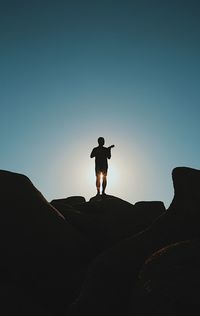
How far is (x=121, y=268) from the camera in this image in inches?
301

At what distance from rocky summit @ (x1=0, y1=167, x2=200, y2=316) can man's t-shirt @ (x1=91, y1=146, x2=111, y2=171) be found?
1128cm

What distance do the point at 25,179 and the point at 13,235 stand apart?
8.23 feet

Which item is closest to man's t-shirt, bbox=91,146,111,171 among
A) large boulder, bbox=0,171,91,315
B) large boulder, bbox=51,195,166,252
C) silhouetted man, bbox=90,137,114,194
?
silhouetted man, bbox=90,137,114,194

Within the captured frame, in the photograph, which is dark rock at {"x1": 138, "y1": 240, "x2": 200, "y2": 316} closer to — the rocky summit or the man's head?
the rocky summit

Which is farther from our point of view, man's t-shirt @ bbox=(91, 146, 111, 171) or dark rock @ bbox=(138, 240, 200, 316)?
man's t-shirt @ bbox=(91, 146, 111, 171)

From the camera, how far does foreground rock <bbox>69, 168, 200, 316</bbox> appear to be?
22.4 feet

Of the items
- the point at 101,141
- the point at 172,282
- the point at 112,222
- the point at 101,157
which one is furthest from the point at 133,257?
the point at 101,141

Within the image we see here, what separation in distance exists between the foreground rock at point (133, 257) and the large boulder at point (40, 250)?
5.29 ft

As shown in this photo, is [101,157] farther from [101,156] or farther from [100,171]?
[100,171]

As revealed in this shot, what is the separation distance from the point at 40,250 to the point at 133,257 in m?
3.20

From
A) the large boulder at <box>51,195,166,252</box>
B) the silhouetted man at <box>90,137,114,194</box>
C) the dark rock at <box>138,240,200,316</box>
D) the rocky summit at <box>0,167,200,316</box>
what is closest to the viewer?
the dark rock at <box>138,240,200,316</box>

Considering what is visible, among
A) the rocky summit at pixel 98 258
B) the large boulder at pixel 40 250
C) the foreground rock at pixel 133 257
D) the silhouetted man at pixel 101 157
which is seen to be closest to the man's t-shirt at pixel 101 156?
the silhouetted man at pixel 101 157

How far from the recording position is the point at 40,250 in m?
9.93

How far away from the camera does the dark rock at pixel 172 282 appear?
5176 millimetres
